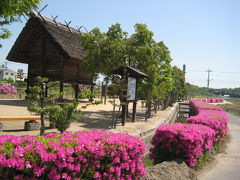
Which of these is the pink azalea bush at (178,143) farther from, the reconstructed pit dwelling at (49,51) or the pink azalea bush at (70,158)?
the reconstructed pit dwelling at (49,51)

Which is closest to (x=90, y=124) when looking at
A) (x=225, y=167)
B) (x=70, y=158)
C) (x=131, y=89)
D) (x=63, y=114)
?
(x=131, y=89)

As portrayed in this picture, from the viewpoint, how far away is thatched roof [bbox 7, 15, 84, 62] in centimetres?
1678

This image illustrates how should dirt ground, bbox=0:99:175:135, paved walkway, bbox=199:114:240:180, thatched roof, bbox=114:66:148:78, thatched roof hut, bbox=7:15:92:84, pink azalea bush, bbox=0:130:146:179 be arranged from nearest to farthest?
1. pink azalea bush, bbox=0:130:146:179
2. paved walkway, bbox=199:114:240:180
3. dirt ground, bbox=0:99:175:135
4. thatched roof, bbox=114:66:148:78
5. thatched roof hut, bbox=7:15:92:84

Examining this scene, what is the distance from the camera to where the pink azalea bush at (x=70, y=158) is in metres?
2.78

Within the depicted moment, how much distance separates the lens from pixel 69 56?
641 inches

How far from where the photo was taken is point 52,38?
16953 mm

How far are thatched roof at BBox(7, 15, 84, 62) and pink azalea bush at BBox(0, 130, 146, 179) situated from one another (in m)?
13.3

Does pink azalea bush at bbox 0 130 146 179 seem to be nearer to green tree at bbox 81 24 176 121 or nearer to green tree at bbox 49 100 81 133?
green tree at bbox 49 100 81 133

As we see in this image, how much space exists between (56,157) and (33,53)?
60.9 feet

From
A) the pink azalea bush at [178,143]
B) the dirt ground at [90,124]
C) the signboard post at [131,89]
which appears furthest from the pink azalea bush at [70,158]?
the signboard post at [131,89]

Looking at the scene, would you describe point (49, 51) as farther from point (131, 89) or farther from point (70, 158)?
point (70, 158)

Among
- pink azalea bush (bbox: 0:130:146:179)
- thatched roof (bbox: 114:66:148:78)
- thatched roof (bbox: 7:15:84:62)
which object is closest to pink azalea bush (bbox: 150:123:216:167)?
pink azalea bush (bbox: 0:130:146:179)

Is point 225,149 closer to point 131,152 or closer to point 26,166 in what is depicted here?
point 131,152

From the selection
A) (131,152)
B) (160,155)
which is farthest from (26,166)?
(160,155)
